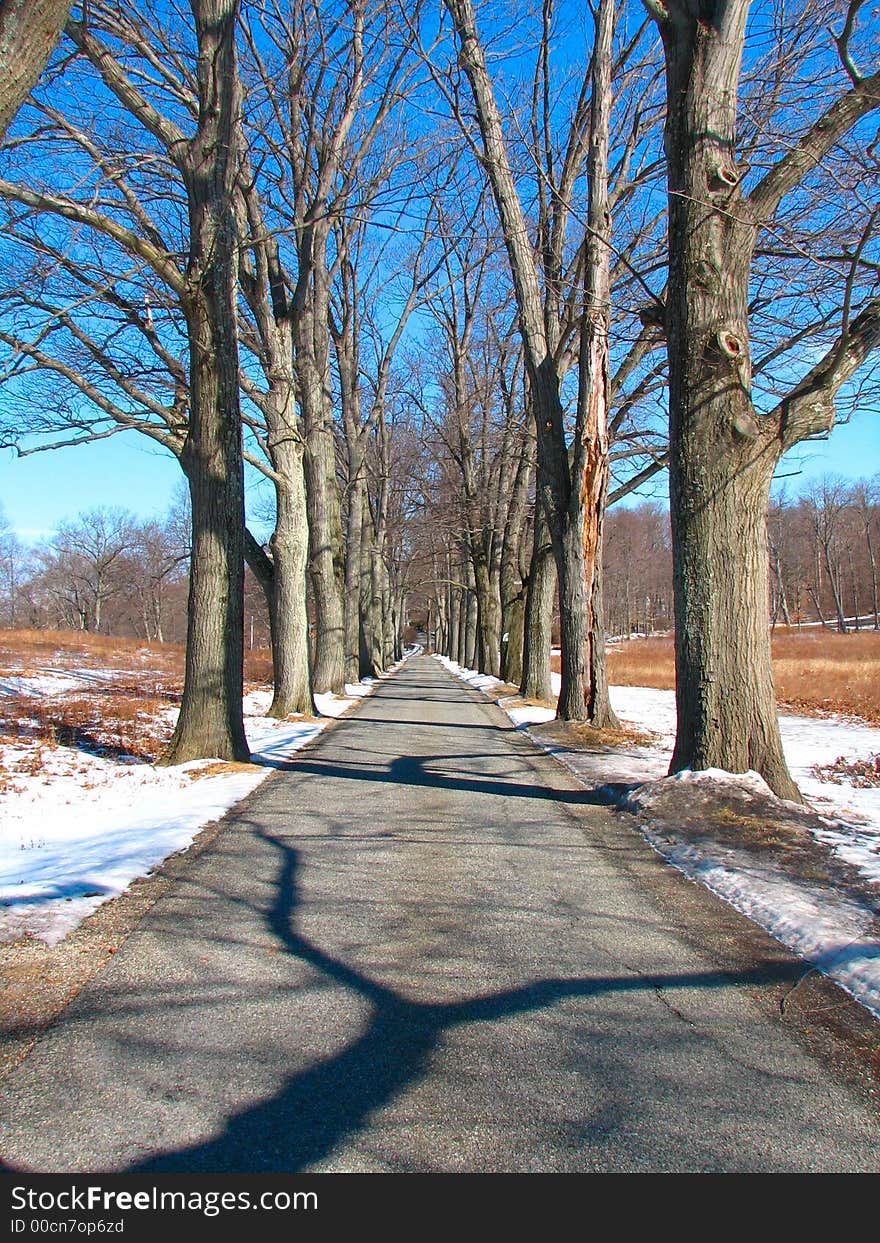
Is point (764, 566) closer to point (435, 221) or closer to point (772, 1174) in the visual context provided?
point (772, 1174)

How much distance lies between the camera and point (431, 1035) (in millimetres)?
2504

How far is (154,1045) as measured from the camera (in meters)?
2.44

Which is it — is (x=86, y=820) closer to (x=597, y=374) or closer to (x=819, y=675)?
(x=597, y=374)

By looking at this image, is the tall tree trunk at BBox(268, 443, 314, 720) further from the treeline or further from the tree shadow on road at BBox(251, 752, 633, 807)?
the treeline

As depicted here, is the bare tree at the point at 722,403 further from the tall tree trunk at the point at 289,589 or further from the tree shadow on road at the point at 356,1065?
the tall tree trunk at the point at 289,589

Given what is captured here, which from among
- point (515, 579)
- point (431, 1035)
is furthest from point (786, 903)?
point (515, 579)

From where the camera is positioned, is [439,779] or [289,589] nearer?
[439,779]

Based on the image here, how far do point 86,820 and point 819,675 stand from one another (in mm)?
22606

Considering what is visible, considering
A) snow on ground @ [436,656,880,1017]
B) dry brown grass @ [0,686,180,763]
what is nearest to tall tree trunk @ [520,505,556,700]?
snow on ground @ [436,656,880,1017]

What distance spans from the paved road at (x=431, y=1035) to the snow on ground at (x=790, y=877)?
0.19m

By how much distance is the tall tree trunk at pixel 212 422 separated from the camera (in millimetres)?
7883

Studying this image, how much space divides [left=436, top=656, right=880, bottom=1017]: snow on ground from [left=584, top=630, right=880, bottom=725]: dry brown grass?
8483 mm

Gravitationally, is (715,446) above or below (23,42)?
below

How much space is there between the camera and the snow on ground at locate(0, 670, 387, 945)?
12.3 ft
